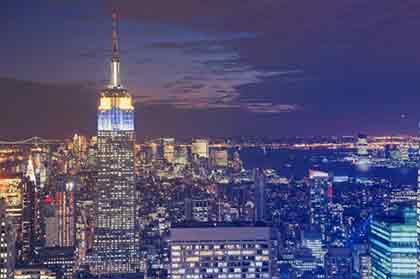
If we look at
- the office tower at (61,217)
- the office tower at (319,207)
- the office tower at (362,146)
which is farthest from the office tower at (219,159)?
the office tower at (61,217)

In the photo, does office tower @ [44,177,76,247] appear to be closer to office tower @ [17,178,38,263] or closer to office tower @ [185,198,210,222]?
office tower @ [17,178,38,263]

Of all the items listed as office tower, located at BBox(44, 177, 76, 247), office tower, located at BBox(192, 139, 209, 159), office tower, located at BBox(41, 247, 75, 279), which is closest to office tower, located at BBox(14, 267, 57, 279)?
office tower, located at BBox(41, 247, 75, 279)

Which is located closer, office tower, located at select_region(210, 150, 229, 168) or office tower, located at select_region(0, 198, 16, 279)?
office tower, located at select_region(0, 198, 16, 279)

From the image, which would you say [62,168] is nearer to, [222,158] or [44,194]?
[44,194]

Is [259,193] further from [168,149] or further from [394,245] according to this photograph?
[394,245]

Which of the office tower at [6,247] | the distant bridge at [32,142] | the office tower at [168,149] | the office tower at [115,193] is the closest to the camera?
the office tower at [6,247]

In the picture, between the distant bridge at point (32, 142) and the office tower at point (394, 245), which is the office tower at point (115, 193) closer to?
the distant bridge at point (32, 142)
